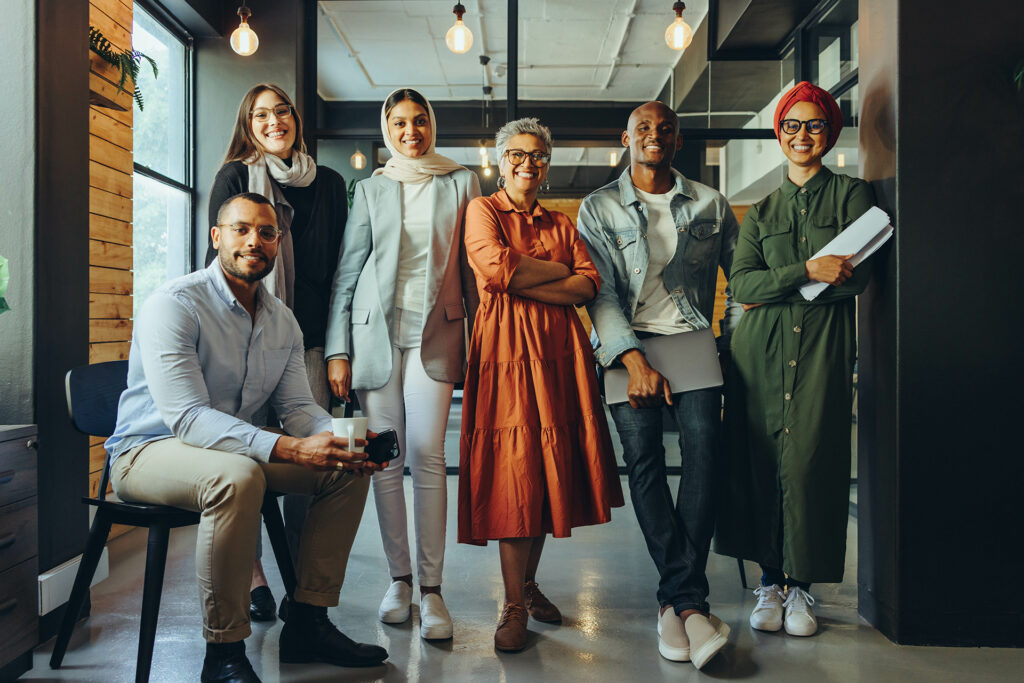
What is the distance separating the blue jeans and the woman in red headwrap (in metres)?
0.17

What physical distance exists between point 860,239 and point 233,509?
189cm

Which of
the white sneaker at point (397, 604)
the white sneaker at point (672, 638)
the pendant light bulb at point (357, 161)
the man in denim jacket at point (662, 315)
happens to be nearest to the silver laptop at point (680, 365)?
the man in denim jacket at point (662, 315)

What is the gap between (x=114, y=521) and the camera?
194cm

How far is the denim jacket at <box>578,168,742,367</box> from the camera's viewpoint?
2.31 meters

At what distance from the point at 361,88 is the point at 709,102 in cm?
226

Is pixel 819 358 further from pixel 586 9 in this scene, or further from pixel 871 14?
pixel 586 9

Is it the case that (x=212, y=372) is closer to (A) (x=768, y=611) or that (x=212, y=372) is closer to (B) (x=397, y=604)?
(B) (x=397, y=604)

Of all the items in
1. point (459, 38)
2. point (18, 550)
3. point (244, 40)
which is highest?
point (459, 38)

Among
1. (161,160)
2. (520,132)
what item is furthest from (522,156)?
(161,160)

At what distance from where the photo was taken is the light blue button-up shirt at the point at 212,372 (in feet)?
6.13

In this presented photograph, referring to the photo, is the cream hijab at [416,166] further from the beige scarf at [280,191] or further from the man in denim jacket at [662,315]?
Answer: the man in denim jacket at [662,315]

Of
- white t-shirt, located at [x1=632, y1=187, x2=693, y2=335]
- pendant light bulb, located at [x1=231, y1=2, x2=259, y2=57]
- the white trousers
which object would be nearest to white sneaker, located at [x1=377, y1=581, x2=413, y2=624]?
the white trousers

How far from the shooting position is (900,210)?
2.20 metres

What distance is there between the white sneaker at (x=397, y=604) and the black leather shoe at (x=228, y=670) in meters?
0.60
